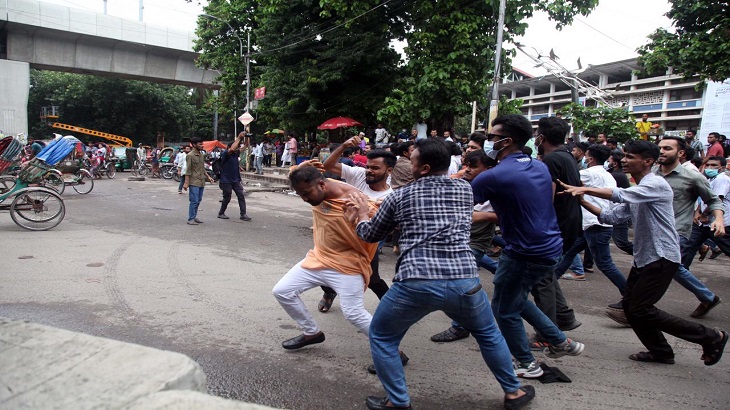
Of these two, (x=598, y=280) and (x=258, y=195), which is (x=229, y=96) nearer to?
(x=258, y=195)

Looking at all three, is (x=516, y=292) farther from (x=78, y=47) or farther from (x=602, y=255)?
(x=78, y=47)

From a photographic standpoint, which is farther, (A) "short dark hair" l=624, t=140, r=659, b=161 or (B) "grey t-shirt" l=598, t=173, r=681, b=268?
(A) "short dark hair" l=624, t=140, r=659, b=161

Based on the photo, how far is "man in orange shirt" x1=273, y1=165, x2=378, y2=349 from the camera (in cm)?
342

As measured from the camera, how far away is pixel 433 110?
14.9 meters

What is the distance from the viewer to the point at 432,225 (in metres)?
2.69

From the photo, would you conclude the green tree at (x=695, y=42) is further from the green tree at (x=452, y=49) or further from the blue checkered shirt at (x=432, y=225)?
the blue checkered shirt at (x=432, y=225)

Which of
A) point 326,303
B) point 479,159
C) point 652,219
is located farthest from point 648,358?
point 326,303

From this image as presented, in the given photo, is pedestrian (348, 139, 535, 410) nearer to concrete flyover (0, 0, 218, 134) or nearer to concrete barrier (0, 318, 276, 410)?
concrete barrier (0, 318, 276, 410)

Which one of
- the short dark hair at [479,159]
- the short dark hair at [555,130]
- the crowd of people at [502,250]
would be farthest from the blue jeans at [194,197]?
the short dark hair at [555,130]

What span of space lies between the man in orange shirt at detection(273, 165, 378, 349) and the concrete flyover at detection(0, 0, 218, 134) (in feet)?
85.7

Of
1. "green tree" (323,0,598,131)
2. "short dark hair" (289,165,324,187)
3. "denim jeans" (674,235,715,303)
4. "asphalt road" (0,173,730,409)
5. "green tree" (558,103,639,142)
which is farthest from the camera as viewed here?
"green tree" (323,0,598,131)

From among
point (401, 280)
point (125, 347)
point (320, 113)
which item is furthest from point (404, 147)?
point (320, 113)

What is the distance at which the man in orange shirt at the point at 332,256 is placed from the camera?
11.2 feet

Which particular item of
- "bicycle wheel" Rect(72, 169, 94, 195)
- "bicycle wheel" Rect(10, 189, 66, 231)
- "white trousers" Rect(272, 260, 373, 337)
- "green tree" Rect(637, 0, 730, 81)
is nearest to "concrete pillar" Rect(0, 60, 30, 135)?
"bicycle wheel" Rect(72, 169, 94, 195)
